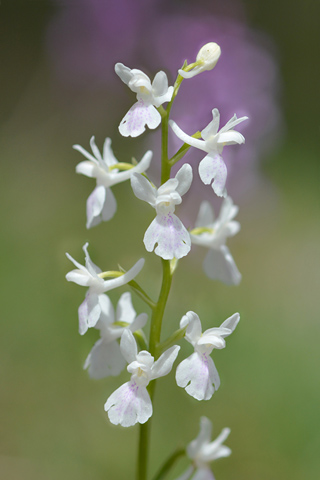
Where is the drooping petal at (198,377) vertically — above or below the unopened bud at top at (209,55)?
below

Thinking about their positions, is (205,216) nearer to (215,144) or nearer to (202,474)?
(215,144)

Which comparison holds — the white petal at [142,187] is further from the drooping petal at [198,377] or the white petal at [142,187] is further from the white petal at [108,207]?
the drooping petal at [198,377]

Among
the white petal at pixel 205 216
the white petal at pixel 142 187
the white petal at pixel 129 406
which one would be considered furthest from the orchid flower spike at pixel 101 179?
the white petal at pixel 129 406

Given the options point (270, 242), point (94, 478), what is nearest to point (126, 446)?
point (94, 478)

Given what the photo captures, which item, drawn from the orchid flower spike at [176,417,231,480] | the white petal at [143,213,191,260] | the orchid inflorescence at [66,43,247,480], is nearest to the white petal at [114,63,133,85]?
the orchid inflorescence at [66,43,247,480]

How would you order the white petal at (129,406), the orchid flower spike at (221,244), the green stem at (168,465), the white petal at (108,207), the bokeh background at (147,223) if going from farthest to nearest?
the bokeh background at (147,223) < the orchid flower spike at (221,244) < the white petal at (108,207) < the green stem at (168,465) < the white petal at (129,406)

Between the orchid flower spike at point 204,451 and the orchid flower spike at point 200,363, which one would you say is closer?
the orchid flower spike at point 200,363

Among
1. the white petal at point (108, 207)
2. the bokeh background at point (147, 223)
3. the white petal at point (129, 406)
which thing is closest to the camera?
the white petal at point (129, 406)
